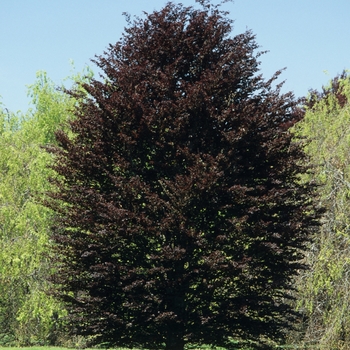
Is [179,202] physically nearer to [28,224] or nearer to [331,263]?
[331,263]

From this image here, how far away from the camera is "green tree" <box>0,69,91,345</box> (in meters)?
19.7

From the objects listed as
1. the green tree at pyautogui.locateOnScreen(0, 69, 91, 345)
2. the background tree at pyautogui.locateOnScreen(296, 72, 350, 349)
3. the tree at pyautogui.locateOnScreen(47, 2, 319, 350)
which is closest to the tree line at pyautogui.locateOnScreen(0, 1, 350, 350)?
the tree at pyautogui.locateOnScreen(47, 2, 319, 350)

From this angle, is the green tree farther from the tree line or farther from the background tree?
the background tree

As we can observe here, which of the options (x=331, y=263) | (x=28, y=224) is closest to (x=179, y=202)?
(x=331, y=263)

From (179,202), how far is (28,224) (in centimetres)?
1070

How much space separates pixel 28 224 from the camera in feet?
65.9

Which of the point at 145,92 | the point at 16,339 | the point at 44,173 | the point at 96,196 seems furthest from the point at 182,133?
the point at 16,339

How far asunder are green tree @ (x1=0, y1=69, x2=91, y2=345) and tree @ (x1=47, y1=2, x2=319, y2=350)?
736 centimetres

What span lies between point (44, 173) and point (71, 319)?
9.14 metres

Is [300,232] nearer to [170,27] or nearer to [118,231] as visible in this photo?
[118,231]

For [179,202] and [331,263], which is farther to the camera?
[331,263]

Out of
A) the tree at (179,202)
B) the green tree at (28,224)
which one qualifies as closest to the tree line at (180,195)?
the tree at (179,202)

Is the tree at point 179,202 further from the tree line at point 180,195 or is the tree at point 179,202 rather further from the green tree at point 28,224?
the green tree at point 28,224

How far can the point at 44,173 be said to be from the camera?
2017cm
